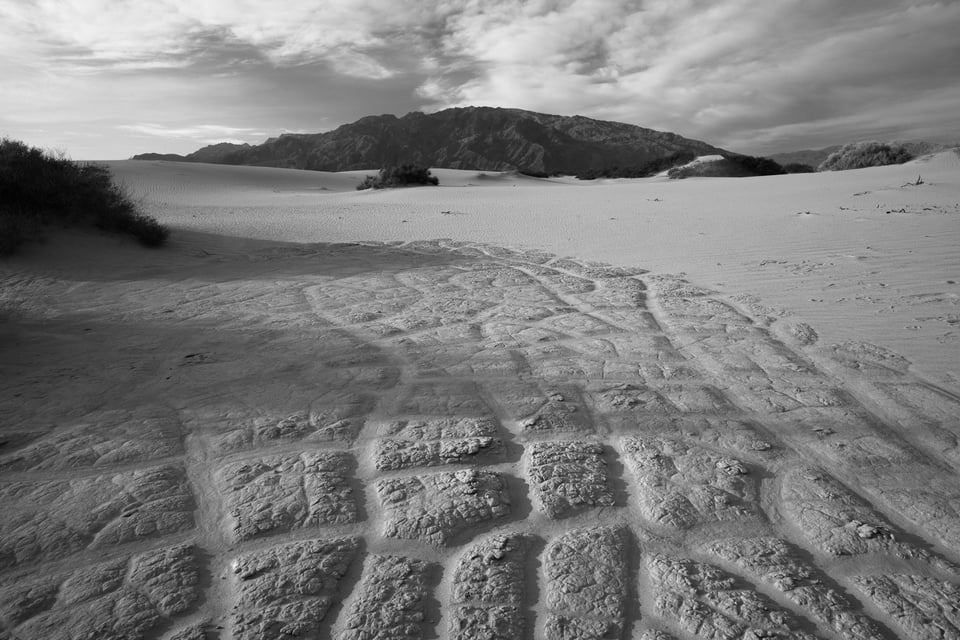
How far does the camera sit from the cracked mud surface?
1533 mm

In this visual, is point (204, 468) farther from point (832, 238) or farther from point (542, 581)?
point (832, 238)

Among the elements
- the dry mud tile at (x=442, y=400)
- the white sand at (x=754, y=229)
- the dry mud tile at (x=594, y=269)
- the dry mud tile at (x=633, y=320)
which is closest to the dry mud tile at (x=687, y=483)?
the dry mud tile at (x=442, y=400)

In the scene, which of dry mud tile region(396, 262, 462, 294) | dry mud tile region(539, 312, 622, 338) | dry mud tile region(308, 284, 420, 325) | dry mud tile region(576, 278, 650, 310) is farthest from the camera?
dry mud tile region(396, 262, 462, 294)

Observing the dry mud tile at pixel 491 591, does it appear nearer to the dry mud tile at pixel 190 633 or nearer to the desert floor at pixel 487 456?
the desert floor at pixel 487 456

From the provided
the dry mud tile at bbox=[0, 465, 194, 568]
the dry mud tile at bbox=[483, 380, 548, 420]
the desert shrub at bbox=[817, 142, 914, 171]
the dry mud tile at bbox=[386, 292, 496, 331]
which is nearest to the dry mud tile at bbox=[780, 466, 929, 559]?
the dry mud tile at bbox=[483, 380, 548, 420]

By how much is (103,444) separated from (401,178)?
51.7 feet

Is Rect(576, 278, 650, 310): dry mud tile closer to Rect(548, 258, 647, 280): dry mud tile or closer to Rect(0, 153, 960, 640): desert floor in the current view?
Rect(0, 153, 960, 640): desert floor

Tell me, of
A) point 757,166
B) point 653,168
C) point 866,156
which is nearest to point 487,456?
point 866,156

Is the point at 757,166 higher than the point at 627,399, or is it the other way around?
the point at 757,166

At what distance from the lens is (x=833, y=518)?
1880 mm

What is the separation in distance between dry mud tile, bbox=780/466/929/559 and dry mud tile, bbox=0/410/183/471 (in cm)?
241

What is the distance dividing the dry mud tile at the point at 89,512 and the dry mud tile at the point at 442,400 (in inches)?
39.2

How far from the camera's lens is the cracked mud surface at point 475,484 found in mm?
1533

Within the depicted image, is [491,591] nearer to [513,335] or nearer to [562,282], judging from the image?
[513,335]
